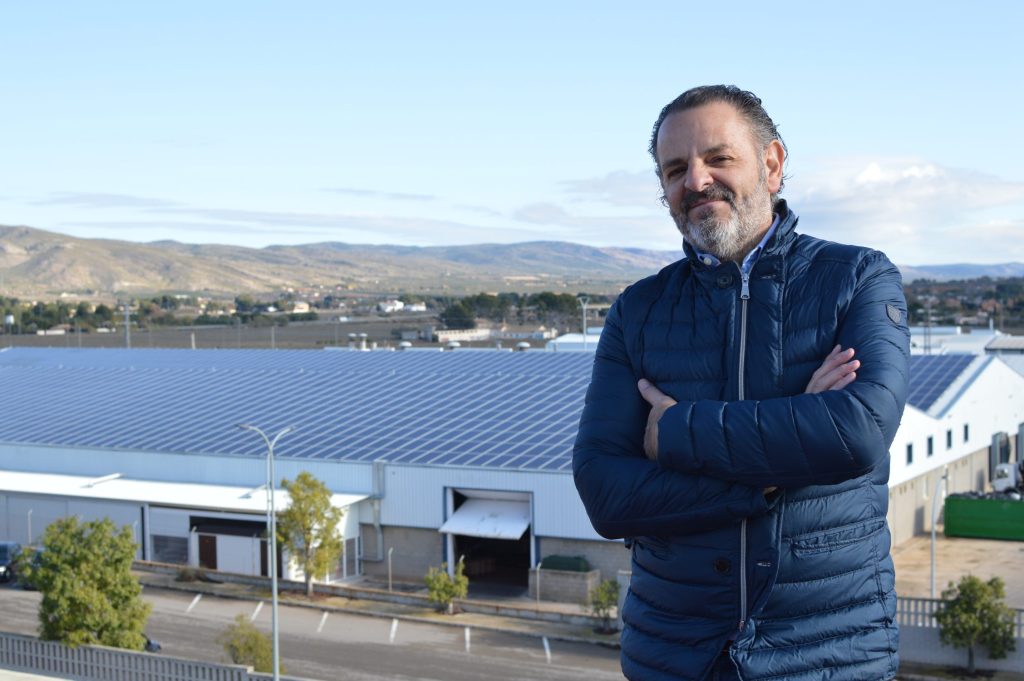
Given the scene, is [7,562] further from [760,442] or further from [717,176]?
[760,442]

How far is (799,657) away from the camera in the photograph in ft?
11.6

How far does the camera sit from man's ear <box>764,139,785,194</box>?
12.8 feet

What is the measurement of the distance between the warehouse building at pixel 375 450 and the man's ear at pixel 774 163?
29.2 meters

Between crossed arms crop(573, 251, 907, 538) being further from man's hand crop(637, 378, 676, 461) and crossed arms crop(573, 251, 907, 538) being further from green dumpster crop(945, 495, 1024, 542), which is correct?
green dumpster crop(945, 495, 1024, 542)

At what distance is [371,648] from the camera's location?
94.7ft

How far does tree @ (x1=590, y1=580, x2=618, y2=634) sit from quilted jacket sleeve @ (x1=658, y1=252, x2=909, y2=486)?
26.5m

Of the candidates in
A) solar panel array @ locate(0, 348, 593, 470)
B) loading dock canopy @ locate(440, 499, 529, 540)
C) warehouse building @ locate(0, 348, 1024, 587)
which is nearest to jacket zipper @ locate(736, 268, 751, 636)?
warehouse building @ locate(0, 348, 1024, 587)

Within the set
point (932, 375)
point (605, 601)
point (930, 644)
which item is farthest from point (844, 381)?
point (932, 375)

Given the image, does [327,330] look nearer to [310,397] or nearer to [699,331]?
[310,397]

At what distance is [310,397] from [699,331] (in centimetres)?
4330

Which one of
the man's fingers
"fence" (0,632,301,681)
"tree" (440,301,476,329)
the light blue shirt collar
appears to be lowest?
"fence" (0,632,301,681)

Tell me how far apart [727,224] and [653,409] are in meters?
0.64

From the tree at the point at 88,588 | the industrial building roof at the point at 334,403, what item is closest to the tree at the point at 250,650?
the tree at the point at 88,588

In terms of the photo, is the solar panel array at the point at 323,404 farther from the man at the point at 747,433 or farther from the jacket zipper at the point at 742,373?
the jacket zipper at the point at 742,373
